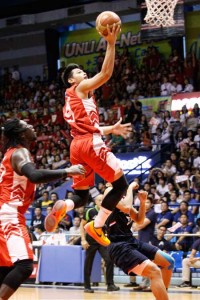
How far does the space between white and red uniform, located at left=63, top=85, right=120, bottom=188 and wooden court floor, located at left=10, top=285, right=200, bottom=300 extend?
5.23 metres

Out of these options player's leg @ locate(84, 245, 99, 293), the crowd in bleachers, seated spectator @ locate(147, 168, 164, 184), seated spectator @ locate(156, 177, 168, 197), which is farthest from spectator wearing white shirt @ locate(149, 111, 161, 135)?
player's leg @ locate(84, 245, 99, 293)

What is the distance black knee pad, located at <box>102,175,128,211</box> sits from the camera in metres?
8.45

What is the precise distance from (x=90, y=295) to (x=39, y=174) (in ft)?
26.1

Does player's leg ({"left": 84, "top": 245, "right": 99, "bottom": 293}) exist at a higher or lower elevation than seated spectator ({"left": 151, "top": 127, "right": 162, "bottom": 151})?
lower

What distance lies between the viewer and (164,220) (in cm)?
1672

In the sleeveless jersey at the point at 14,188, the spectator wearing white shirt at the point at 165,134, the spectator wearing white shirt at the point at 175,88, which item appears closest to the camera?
the sleeveless jersey at the point at 14,188

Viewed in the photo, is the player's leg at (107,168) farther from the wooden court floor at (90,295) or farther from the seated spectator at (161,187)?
the seated spectator at (161,187)

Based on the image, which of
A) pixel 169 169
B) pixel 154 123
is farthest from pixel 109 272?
pixel 154 123

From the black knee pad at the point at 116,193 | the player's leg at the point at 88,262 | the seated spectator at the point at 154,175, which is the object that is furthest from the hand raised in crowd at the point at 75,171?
the seated spectator at the point at 154,175

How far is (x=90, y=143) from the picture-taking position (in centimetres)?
834

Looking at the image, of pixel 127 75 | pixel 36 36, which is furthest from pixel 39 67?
pixel 127 75

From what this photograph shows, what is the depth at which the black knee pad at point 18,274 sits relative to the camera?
270 inches

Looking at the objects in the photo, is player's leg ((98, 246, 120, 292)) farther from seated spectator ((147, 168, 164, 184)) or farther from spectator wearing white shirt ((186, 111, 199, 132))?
spectator wearing white shirt ((186, 111, 199, 132))

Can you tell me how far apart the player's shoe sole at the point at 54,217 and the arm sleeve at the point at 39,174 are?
1209 mm
